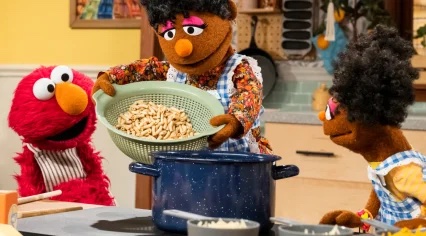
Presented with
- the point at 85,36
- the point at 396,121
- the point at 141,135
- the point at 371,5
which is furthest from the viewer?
the point at 85,36

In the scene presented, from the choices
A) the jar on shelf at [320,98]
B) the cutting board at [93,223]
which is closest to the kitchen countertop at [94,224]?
the cutting board at [93,223]

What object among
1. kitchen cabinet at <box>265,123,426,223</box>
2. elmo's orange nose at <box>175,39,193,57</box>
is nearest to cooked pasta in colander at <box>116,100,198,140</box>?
elmo's orange nose at <box>175,39,193,57</box>

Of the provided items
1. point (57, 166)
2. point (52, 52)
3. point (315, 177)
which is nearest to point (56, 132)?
point (57, 166)

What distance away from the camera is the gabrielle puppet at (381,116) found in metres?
1.28

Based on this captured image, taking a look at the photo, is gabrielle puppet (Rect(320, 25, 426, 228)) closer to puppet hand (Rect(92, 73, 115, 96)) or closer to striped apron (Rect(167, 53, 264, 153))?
striped apron (Rect(167, 53, 264, 153))

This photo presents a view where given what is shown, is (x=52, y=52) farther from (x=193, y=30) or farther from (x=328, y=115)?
(x=328, y=115)

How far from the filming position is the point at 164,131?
1556mm

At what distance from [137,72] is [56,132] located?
15.3 inches

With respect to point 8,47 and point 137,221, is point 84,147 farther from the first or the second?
point 8,47

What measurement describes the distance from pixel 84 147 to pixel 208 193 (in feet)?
3.68

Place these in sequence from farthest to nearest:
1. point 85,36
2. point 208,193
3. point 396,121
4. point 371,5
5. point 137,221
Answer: point 85,36
point 371,5
point 396,121
point 137,221
point 208,193

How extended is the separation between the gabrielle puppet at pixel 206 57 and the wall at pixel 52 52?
1759 mm

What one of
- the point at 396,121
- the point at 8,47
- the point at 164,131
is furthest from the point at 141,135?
the point at 8,47

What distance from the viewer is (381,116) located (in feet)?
4.33
